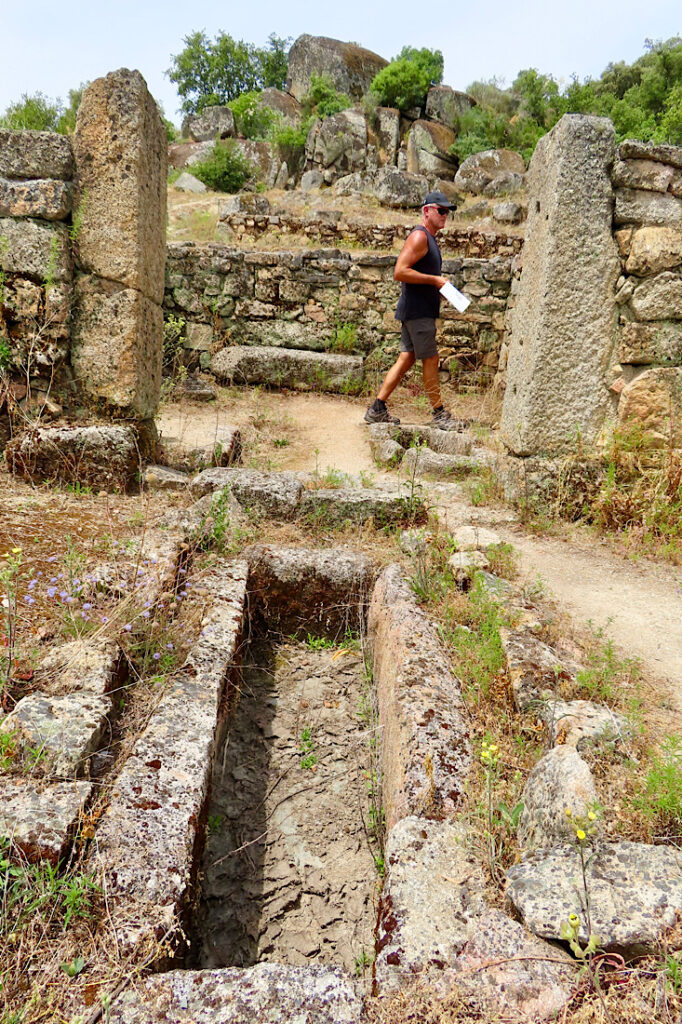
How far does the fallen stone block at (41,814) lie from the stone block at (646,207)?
12.8 feet

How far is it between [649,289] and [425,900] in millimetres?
3478

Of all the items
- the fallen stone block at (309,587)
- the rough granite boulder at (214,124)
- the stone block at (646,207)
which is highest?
the rough granite boulder at (214,124)

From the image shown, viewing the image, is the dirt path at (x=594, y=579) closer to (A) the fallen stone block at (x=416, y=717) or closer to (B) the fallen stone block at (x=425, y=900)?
(A) the fallen stone block at (x=416, y=717)

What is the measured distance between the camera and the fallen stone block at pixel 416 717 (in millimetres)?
1797

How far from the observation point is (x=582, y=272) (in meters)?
3.60

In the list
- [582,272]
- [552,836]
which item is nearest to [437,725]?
[552,836]

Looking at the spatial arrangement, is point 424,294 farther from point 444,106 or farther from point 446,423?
point 444,106

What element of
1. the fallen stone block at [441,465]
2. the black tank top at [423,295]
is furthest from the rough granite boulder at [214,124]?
the fallen stone block at [441,465]

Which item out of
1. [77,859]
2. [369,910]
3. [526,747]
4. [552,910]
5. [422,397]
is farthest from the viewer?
[422,397]

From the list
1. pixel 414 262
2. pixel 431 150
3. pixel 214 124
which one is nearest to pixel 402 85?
pixel 431 150

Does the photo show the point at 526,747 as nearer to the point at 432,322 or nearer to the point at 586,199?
the point at 586,199

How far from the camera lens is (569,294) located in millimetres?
3605

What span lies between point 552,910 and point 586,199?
11.8 ft

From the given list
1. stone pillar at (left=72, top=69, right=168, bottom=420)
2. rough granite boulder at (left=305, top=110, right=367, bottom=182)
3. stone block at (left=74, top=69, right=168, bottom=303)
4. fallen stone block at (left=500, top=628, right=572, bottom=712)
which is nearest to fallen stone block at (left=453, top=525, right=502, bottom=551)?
fallen stone block at (left=500, top=628, right=572, bottom=712)
